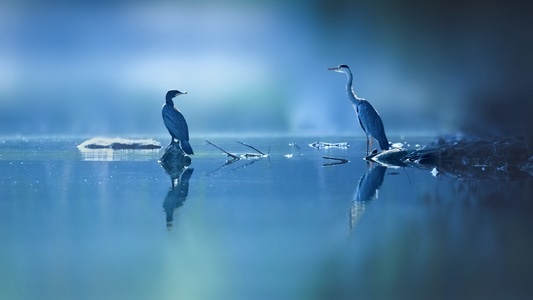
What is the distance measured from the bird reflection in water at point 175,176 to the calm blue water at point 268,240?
0.01 metres

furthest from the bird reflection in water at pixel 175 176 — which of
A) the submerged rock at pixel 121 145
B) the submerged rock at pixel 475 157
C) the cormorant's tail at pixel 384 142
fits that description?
the submerged rock at pixel 121 145

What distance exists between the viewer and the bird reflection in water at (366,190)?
274cm

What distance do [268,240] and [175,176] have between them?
2288 millimetres

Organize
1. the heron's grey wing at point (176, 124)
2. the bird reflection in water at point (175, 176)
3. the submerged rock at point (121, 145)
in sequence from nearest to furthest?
1. the bird reflection in water at point (175, 176)
2. the heron's grey wing at point (176, 124)
3. the submerged rock at point (121, 145)

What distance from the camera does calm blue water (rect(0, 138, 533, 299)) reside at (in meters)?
1.75

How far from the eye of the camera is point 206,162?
5.78m

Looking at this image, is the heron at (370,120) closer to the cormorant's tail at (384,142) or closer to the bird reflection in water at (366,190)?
the cormorant's tail at (384,142)

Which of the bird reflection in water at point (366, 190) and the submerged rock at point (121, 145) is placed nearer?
the bird reflection in water at point (366, 190)

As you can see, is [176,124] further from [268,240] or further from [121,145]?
[268,240]

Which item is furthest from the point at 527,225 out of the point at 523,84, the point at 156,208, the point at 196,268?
the point at 523,84

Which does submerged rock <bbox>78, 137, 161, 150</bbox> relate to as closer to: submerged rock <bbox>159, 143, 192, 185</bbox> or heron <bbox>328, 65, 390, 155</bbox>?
submerged rock <bbox>159, 143, 192, 185</bbox>

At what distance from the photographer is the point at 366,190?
11.6 feet

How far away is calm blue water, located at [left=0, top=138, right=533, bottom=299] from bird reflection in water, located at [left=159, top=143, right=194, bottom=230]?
1 cm

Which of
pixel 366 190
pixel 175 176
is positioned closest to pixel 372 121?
pixel 175 176
